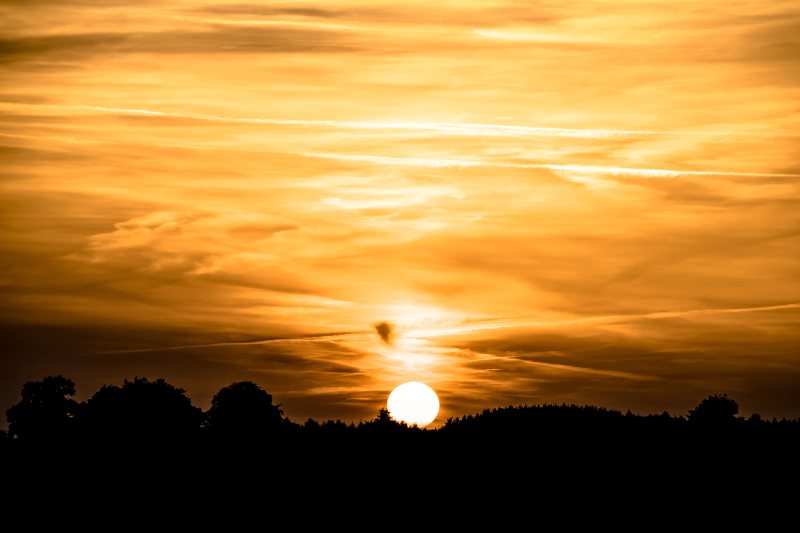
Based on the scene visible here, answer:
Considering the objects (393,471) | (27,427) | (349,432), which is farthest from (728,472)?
(27,427)

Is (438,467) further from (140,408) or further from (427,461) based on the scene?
(140,408)

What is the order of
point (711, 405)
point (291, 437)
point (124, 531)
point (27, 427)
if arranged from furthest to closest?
point (27, 427), point (711, 405), point (291, 437), point (124, 531)

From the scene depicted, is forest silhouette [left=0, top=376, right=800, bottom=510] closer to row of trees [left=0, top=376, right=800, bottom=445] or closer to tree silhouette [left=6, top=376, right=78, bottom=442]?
row of trees [left=0, top=376, right=800, bottom=445]

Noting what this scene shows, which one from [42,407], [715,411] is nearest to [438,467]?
[715,411]

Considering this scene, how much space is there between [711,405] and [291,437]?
32093 millimetres

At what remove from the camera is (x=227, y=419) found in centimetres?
12056

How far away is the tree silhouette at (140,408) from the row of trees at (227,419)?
0.08 meters

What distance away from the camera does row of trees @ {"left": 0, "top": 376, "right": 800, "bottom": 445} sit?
84.5 metres

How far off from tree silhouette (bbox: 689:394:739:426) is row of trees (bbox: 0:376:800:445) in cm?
7

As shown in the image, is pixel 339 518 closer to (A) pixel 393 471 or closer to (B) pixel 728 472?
(A) pixel 393 471

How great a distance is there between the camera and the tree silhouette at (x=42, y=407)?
432 feet

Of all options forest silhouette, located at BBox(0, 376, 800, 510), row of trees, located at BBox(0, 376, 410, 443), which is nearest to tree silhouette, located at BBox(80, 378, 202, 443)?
row of trees, located at BBox(0, 376, 410, 443)

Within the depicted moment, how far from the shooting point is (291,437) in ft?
291

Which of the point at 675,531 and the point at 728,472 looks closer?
the point at 675,531
